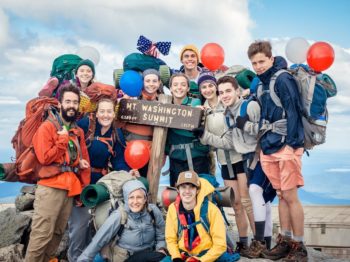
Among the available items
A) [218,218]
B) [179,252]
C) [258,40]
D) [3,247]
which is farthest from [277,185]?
[3,247]

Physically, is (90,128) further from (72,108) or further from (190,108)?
(190,108)

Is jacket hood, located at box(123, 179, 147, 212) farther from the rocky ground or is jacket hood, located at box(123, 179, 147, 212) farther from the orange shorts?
the rocky ground

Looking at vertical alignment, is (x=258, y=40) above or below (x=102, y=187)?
above

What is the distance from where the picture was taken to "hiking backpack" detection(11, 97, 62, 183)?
22.0 feet

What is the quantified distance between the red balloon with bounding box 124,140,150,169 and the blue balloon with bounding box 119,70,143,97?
0.86 metres

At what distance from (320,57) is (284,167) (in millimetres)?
1704

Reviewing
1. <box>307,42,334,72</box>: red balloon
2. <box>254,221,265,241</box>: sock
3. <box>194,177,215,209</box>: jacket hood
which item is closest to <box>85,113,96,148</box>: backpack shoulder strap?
<box>194,177,215,209</box>: jacket hood

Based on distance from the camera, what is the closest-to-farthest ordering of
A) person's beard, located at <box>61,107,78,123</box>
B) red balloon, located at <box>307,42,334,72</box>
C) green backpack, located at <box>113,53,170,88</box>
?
red balloon, located at <box>307,42,334,72</box> < person's beard, located at <box>61,107,78,123</box> < green backpack, located at <box>113,53,170,88</box>

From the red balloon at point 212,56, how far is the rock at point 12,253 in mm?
4923

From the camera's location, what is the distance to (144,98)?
8109 mm

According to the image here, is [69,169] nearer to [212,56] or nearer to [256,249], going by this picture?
[256,249]

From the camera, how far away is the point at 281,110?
6.41 meters

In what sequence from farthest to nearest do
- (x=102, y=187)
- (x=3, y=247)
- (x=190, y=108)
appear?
(x=3, y=247)
(x=190, y=108)
(x=102, y=187)

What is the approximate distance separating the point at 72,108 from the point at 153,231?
2.17 m
